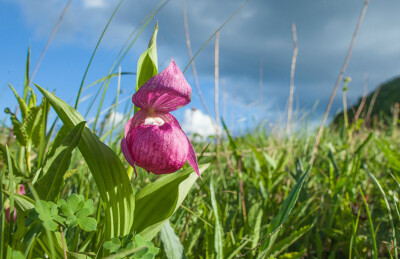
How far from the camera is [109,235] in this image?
1.02 m

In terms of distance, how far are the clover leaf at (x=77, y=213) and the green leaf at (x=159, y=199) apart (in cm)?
26

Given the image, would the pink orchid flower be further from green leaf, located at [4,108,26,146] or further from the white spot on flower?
green leaf, located at [4,108,26,146]

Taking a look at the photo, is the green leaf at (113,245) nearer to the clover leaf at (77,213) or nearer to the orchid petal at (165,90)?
the clover leaf at (77,213)

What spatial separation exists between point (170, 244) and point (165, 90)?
513 millimetres

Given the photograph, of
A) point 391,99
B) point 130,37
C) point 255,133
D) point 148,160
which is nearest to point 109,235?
point 148,160

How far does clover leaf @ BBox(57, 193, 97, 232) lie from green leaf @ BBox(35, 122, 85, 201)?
12 centimetres

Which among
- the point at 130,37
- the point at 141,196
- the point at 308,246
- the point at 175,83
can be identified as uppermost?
the point at 130,37

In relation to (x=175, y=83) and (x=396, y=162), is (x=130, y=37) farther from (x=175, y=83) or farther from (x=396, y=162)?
(x=396, y=162)

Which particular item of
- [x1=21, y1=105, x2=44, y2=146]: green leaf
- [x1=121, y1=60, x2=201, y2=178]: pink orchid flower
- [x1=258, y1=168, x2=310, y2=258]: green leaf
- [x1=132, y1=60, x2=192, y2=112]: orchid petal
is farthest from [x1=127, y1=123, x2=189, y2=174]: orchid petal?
[x1=21, y1=105, x2=44, y2=146]: green leaf

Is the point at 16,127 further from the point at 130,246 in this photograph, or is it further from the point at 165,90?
the point at 130,246

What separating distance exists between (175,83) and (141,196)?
39 cm

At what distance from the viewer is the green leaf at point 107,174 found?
0.90 meters

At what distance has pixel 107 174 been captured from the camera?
94 cm

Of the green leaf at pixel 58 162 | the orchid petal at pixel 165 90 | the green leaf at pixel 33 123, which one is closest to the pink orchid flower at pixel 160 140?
the orchid petal at pixel 165 90
